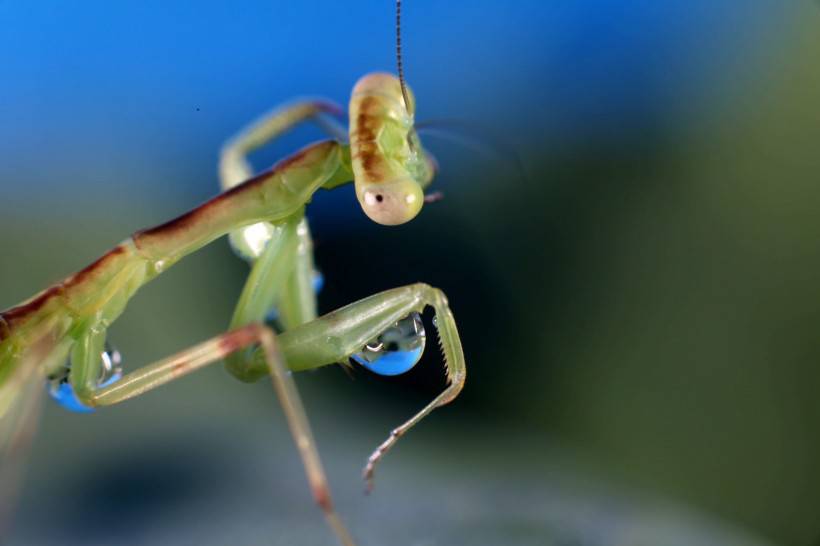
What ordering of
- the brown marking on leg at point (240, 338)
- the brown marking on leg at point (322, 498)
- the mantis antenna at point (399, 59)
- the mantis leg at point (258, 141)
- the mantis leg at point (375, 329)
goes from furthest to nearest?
the mantis leg at point (258, 141) < the mantis antenna at point (399, 59) < the mantis leg at point (375, 329) < the brown marking on leg at point (240, 338) < the brown marking on leg at point (322, 498)

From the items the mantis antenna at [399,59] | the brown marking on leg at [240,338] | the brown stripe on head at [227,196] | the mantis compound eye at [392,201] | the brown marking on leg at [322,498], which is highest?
the mantis antenna at [399,59]

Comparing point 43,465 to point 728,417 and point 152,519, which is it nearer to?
point 152,519

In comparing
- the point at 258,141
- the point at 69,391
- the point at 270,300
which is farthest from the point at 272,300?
the point at 258,141

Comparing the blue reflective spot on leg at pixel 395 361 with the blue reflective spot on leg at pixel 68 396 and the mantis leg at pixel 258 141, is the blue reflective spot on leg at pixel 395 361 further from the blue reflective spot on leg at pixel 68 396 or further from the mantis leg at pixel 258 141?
the blue reflective spot on leg at pixel 68 396

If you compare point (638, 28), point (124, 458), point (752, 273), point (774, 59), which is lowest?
point (752, 273)

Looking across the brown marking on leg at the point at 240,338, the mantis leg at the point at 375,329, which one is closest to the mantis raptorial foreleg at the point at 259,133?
the mantis leg at the point at 375,329

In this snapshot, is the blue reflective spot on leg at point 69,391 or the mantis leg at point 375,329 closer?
the mantis leg at point 375,329

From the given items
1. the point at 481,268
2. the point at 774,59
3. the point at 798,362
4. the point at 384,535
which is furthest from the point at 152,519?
the point at 774,59
